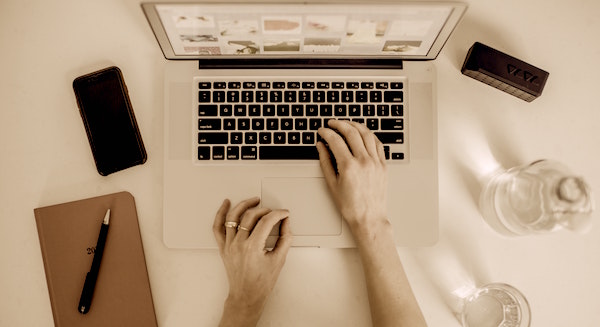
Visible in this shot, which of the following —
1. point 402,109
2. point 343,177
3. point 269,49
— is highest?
point 269,49

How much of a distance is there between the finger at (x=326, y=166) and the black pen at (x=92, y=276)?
394mm

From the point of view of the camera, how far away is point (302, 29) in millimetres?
697

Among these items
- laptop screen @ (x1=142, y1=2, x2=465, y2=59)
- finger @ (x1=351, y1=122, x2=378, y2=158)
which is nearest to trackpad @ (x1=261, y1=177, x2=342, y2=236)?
finger @ (x1=351, y1=122, x2=378, y2=158)

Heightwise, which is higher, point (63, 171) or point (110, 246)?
point (63, 171)

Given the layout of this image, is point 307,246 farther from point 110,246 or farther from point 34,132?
point 34,132

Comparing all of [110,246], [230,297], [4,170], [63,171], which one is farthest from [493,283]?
[4,170]

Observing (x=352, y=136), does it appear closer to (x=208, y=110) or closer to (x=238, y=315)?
(x=208, y=110)

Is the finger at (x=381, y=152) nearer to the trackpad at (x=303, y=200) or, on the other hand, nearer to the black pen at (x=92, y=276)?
the trackpad at (x=303, y=200)

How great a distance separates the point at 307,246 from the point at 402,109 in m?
0.30

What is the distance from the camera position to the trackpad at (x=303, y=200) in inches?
30.3

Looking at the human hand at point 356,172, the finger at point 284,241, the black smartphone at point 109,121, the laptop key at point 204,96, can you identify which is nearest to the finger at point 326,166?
the human hand at point 356,172

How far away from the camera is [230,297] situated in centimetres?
76

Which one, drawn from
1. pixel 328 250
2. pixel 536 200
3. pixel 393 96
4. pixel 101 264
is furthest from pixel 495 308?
pixel 101 264

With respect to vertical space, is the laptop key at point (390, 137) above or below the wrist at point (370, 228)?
above
